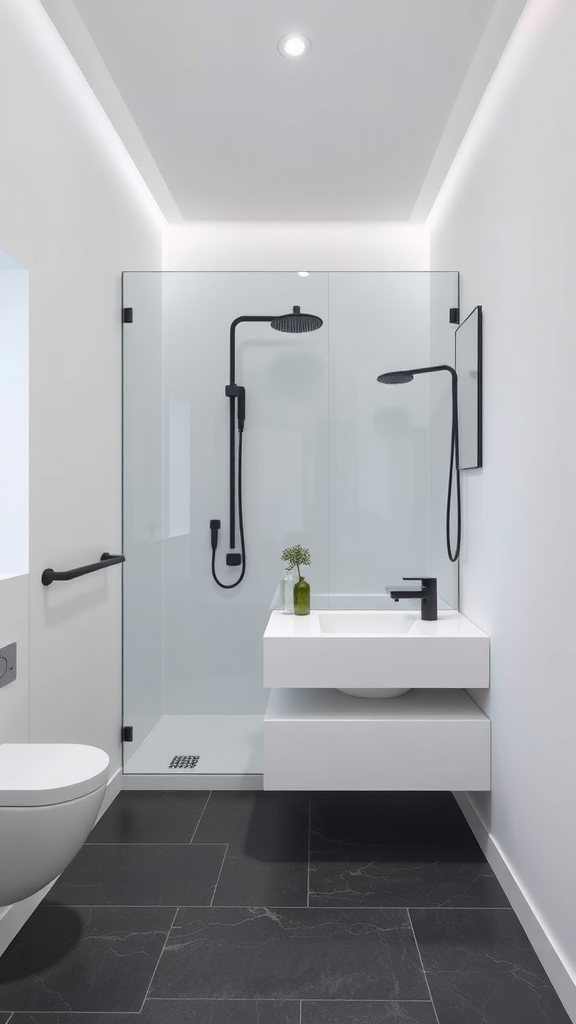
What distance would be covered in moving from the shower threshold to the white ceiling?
7.77ft

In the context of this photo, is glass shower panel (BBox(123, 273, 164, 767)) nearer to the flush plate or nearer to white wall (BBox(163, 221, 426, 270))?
white wall (BBox(163, 221, 426, 270))

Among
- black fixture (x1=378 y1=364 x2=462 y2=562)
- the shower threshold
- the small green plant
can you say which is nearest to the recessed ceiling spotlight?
black fixture (x1=378 y1=364 x2=462 y2=562)

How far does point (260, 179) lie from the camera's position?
2.86 meters

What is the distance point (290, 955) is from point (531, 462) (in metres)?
1.47

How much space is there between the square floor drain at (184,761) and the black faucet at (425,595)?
110 centimetres

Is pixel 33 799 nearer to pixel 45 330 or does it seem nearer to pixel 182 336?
pixel 45 330

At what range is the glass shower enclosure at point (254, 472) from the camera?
264cm

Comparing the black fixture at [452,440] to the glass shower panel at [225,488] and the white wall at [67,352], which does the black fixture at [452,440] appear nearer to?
the glass shower panel at [225,488]

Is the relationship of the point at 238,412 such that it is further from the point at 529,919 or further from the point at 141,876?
the point at 529,919

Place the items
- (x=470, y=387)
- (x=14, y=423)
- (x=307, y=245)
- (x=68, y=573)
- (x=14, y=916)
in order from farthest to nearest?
(x=307, y=245), (x=470, y=387), (x=68, y=573), (x=14, y=423), (x=14, y=916)

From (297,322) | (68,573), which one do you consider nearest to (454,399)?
(297,322)

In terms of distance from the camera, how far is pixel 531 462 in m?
1.80

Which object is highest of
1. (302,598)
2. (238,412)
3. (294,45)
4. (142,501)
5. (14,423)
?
(294,45)

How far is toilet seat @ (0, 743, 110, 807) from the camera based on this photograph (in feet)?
4.75
